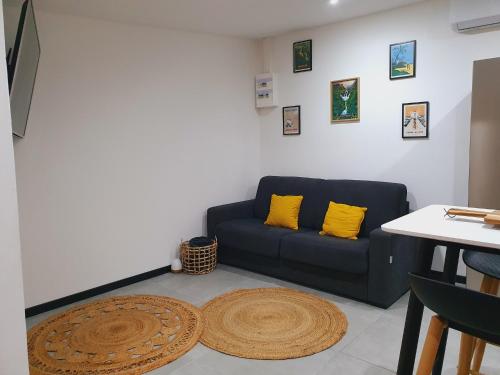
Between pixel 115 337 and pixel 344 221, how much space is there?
206cm

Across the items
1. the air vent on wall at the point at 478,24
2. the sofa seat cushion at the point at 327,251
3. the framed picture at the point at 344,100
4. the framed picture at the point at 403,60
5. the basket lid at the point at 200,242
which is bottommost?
the basket lid at the point at 200,242

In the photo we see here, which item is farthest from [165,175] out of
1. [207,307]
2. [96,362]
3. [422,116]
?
[422,116]

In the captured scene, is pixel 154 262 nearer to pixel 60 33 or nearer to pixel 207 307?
pixel 207 307

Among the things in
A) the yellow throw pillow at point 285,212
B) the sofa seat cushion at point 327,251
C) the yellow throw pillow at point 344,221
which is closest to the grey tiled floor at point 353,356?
the sofa seat cushion at point 327,251

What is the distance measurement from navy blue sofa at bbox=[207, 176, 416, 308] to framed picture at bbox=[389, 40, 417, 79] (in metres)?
1.01

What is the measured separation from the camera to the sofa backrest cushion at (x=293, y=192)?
13.4ft

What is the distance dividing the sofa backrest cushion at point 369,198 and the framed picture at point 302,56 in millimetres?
1294

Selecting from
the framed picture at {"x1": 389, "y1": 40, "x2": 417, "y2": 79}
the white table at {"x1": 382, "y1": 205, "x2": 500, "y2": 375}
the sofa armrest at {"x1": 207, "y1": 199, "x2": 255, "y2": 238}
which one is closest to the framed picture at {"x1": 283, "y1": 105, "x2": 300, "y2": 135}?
the sofa armrest at {"x1": 207, "y1": 199, "x2": 255, "y2": 238}

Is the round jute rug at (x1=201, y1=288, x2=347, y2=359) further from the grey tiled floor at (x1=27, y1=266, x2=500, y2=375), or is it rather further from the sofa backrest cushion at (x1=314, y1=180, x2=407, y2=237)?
the sofa backrest cushion at (x1=314, y1=180, x2=407, y2=237)

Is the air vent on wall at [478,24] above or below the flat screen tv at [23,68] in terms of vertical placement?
above

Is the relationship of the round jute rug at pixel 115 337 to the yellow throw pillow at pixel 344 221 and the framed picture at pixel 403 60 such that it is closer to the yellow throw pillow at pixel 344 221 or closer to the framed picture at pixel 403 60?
the yellow throw pillow at pixel 344 221

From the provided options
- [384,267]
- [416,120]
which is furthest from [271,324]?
[416,120]

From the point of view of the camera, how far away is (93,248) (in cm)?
349

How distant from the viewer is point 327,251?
3316mm
